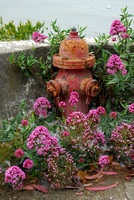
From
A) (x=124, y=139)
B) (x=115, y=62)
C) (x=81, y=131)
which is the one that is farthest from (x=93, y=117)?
(x=115, y=62)

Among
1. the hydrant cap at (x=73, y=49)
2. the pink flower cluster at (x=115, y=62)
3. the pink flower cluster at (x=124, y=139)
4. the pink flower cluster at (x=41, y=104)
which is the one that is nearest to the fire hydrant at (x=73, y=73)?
the hydrant cap at (x=73, y=49)

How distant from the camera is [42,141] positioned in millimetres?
1966

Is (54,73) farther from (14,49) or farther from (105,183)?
(105,183)

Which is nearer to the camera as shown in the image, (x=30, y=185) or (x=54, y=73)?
(x=30, y=185)

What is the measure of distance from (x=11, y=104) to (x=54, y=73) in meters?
0.62

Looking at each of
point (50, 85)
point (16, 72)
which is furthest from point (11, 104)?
point (50, 85)

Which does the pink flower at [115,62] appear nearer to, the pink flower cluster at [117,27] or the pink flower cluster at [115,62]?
the pink flower cluster at [115,62]

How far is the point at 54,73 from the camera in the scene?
10.1 feet

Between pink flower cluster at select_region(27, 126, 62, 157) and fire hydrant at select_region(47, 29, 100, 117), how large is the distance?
713mm

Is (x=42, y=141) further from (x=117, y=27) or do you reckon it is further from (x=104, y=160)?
(x=117, y=27)

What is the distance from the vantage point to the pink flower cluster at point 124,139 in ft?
7.39

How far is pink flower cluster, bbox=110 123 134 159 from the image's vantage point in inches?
88.7

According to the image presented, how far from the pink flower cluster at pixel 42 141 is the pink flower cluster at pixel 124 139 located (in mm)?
568

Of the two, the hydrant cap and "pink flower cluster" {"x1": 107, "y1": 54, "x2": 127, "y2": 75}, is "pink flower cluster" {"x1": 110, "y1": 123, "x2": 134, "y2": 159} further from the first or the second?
the hydrant cap
